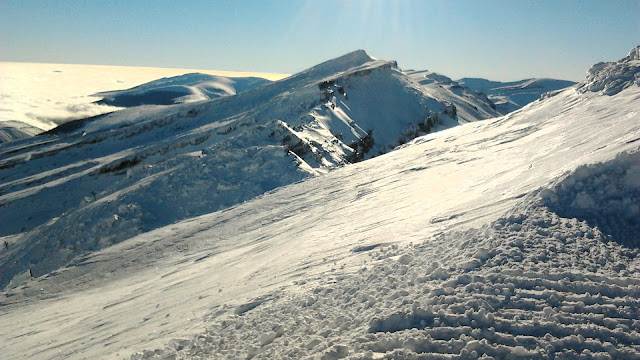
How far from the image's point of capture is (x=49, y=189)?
93.1ft

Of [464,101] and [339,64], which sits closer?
[339,64]

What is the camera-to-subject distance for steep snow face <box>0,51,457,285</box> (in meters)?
16.8

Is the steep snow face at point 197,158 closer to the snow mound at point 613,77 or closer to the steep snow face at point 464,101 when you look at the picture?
the steep snow face at point 464,101

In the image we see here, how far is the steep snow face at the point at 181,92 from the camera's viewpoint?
387 ft

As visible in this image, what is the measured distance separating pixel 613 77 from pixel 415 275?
37.1ft

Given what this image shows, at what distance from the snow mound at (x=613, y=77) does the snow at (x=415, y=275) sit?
357 mm

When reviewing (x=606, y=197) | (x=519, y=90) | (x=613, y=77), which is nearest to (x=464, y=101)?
(x=613, y=77)

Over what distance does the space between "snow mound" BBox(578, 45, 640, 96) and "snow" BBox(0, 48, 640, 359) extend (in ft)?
1.17

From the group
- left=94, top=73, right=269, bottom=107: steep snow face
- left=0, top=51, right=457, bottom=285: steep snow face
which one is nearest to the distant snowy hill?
left=0, top=51, right=457, bottom=285: steep snow face

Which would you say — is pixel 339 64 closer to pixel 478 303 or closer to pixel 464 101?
pixel 464 101

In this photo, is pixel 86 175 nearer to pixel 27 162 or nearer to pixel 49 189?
pixel 49 189

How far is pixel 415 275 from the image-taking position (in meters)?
4.97

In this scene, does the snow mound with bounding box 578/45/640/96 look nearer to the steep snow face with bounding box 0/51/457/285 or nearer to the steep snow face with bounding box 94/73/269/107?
the steep snow face with bounding box 0/51/457/285

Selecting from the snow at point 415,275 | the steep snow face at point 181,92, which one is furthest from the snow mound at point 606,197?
the steep snow face at point 181,92
